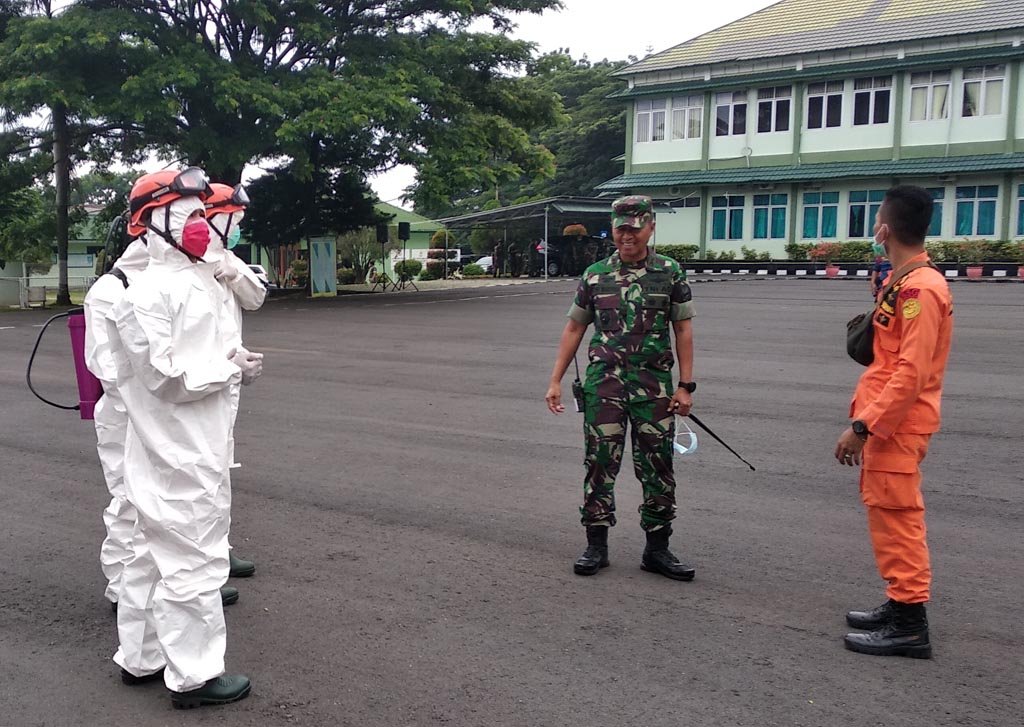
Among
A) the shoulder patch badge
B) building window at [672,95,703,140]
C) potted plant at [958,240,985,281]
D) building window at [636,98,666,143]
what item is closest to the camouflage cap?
the shoulder patch badge

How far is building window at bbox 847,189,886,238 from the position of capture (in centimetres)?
3834

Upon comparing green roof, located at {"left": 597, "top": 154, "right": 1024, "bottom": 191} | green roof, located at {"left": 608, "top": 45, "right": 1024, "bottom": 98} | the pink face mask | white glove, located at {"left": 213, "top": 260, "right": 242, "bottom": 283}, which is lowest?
white glove, located at {"left": 213, "top": 260, "right": 242, "bottom": 283}

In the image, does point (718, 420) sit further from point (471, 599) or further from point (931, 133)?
point (931, 133)

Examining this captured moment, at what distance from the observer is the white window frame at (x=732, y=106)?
41.2 metres

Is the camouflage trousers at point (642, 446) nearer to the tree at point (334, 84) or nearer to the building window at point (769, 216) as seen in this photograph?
the tree at point (334, 84)

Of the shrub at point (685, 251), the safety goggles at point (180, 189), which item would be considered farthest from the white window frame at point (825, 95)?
the safety goggles at point (180, 189)

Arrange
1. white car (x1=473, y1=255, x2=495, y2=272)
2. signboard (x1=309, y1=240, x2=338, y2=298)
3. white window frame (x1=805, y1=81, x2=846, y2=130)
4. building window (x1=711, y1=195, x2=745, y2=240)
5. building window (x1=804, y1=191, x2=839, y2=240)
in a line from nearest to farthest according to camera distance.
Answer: signboard (x1=309, y1=240, x2=338, y2=298)
white window frame (x1=805, y1=81, x2=846, y2=130)
building window (x1=804, y1=191, x2=839, y2=240)
building window (x1=711, y1=195, x2=745, y2=240)
white car (x1=473, y1=255, x2=495, y2=272)

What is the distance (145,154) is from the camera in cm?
3014

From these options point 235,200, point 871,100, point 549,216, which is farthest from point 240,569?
point 871,100

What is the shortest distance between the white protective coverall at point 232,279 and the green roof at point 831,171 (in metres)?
36.4

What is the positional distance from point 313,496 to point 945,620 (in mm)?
3903

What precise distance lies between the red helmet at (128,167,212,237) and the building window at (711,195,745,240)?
39.8 meters

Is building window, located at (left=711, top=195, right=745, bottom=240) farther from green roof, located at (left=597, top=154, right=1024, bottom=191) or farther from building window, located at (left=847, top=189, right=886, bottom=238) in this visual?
building window, located at (left=847, top=189, right=886, bottom=238)

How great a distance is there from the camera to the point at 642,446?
501 cm
